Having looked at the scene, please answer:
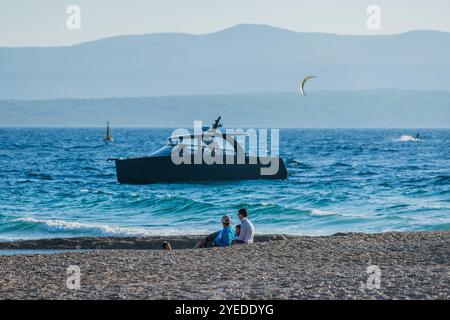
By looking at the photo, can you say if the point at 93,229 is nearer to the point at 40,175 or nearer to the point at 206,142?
the point at 206,142

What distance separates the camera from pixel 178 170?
45.5 m

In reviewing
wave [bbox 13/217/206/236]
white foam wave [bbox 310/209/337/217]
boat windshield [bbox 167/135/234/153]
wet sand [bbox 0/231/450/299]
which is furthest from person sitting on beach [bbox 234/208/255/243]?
boat windshield [bbox 167/135/234/153]

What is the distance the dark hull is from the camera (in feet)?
148

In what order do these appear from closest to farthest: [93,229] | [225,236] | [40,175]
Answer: [225,236]
[93,229]
[40,175]

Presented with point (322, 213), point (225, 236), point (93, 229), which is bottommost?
point (322, 213)

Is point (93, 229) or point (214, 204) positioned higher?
point (93, 229)

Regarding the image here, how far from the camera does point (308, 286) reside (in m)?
14.1

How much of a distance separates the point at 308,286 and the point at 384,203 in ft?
81.2

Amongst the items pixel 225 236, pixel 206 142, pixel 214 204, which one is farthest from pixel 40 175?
pixel 225 236

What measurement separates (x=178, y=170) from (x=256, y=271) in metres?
29.3

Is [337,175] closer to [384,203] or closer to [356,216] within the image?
[384,203]

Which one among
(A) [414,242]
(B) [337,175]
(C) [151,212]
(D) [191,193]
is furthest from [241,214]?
(B) [337,175]

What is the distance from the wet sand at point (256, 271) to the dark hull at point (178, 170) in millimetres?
22141

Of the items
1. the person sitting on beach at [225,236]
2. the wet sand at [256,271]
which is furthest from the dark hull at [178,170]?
the person sitting on beach at [225,236]
